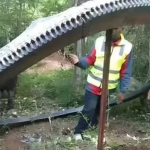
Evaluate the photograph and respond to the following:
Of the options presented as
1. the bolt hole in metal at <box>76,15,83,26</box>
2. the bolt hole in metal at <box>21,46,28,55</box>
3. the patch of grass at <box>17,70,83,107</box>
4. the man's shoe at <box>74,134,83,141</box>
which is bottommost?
the patch of grass at <box>17,70,83,107</box>

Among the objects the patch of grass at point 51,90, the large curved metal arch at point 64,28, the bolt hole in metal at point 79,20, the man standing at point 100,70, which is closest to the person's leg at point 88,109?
the man standing at point 100,70

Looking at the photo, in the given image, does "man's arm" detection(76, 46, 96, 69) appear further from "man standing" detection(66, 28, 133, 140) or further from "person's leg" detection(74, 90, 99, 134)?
"person's leg" detection(74, 90, 99, 134)

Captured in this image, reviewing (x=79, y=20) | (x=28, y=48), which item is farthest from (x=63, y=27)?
(x=28, y=48)

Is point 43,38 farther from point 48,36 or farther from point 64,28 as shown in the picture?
point 64,28

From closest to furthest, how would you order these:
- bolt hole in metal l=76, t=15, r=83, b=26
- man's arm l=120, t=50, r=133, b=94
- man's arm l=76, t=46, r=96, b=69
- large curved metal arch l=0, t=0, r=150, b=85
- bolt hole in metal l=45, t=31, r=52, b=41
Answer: large curved metal arch l=0, t=0, r=150, b=85 < bolt hole in metal l=45, t=31, r=52, b=41 < bolt hole in metal l=76, t=15, r=83, b=26 < man's arm l=76, t=46, r=96, b=69 < man's arm l=120, t=50, r=133, b=94

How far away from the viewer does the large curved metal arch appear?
1838mm

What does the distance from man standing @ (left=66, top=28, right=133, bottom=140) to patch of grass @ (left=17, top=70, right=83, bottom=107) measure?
189cm

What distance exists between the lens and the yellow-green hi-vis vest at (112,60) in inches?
181

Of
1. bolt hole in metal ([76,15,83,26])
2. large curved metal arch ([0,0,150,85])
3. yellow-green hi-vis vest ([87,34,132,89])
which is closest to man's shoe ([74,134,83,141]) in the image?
yellow-green hi-vis vest ([87,34,132,89])

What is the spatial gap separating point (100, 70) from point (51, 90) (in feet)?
10.9

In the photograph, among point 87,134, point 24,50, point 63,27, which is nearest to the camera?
point 24,50

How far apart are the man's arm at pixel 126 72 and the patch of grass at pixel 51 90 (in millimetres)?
2213

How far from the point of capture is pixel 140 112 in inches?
253

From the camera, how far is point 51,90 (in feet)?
26.1
